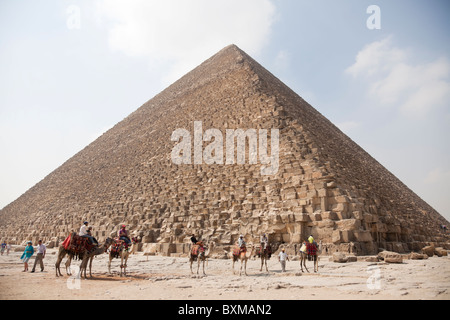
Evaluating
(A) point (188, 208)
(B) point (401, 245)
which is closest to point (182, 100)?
(A) point (188, 208)

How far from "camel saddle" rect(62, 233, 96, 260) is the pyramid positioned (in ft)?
16.5

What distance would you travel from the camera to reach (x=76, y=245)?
6309 millimetres

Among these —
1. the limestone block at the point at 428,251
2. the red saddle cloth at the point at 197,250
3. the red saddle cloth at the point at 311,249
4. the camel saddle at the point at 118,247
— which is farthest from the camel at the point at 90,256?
the limestone block at the point at 428,251

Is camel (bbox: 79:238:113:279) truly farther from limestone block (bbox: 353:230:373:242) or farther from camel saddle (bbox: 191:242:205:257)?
limestone block (bbox: 353:230:373:242)

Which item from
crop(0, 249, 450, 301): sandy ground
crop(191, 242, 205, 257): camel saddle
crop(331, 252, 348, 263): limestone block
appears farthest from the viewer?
crop(331, 252, 348, 263): limestone block

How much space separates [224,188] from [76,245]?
649 centimetres

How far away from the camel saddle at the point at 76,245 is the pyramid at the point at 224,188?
5.02 metres

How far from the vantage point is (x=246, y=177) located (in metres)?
11.6

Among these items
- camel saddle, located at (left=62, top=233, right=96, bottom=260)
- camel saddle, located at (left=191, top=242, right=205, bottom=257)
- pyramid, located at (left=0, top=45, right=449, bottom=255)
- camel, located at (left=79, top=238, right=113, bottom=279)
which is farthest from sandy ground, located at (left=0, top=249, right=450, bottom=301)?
pyramid, located at (left=0, top=45, right=449, bottom=255)

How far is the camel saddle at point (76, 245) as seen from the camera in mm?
6262

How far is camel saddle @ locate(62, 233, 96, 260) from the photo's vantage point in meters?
6.26
